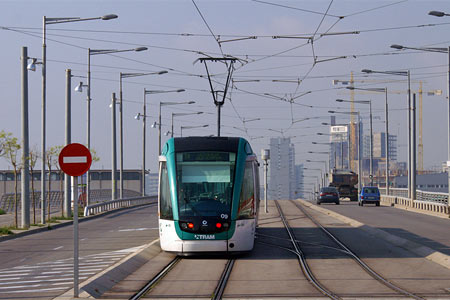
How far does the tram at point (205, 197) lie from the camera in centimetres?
1878

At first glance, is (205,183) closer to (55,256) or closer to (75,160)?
(55,256)

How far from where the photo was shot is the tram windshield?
1898 centimetres

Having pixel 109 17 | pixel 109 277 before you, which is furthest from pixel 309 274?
pixel 109 17

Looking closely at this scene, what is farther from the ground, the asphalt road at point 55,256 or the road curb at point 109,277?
the road curb at point 109,277

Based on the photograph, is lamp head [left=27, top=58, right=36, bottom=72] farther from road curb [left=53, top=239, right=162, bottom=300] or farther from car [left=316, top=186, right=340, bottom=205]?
car [left=316, top=186, right=340, bottom=205]

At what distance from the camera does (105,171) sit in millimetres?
120562

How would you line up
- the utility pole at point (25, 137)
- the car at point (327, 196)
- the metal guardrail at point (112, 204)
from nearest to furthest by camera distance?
the utility pole at point (25, 137) < the metal guardrail at point (112, 204) < the car at point (327, 196)

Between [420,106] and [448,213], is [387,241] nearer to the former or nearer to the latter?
[448,213]

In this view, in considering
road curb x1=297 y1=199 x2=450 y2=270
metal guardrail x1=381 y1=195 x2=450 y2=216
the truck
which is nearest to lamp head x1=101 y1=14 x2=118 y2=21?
road curb x1=297 y1=199 x2=450 y2=270

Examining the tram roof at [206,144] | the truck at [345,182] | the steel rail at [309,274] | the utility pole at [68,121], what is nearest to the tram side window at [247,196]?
the tram roof at [206,144]

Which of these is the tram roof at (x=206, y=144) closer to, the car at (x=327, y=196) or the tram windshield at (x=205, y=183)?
the tram windshield at (x=205, y=183)

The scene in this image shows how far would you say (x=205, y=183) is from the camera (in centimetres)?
1925

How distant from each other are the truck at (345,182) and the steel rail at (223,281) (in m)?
63.4

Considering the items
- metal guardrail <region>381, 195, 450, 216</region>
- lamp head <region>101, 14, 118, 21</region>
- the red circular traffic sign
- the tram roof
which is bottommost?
metal guardrail <region>381, 195, 450, 216</region>
